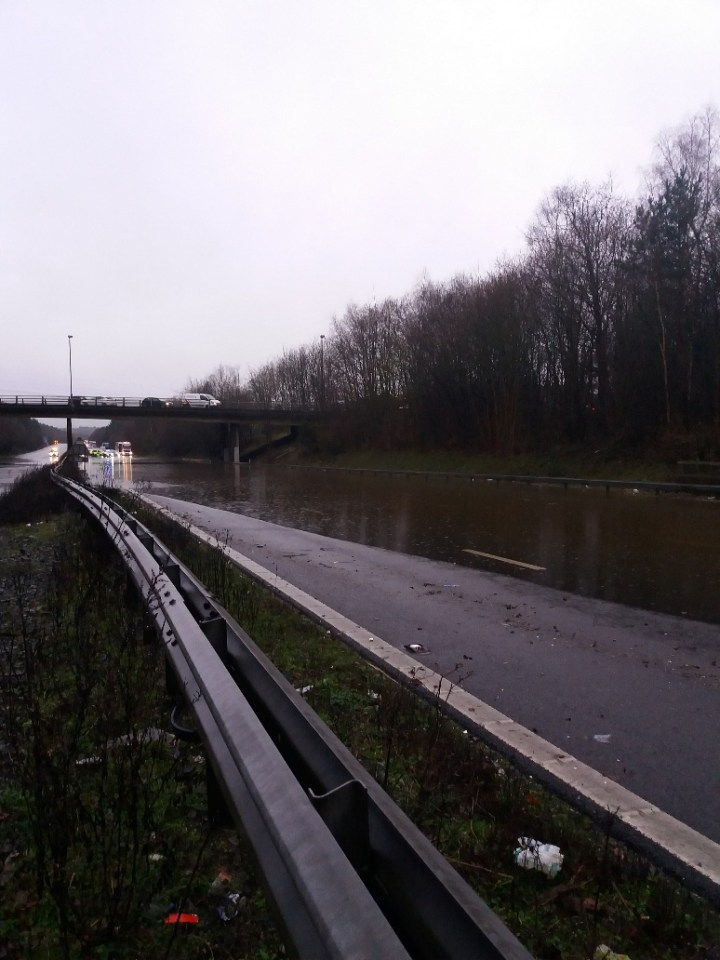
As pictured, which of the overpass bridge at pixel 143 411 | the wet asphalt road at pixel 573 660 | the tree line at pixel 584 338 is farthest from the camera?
the overpass bridge at pixel 143 411

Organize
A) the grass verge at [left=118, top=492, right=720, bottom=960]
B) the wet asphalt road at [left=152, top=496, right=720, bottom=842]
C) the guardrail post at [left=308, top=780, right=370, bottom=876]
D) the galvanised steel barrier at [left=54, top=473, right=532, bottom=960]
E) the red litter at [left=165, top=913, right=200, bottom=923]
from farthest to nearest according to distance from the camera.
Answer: the wet asphalt road at [left=152, top=496, right=720, bottom=842]
the grass verge at [left=118, top=492, right=720, bottom=960]
the red litter at [left=165, top=913, right=200, bottom=923]
the guardrail post at [left=308, top=780, right=370, bottom=876]
the galvanised steel barrier at [left=54, top=473, right=532, bottom=960]

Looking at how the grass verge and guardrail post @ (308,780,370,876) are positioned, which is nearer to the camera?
guardrail post @ (308,780,370,876)

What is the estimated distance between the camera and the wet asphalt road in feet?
14.2

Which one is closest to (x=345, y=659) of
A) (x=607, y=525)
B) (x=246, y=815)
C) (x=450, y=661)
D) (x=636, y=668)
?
(x=450, y=661)

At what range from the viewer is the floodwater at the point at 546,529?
9719 mm

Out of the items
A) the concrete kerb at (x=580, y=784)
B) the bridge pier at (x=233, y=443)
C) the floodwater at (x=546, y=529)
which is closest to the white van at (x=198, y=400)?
the bridge pier at (x=233, y=443)

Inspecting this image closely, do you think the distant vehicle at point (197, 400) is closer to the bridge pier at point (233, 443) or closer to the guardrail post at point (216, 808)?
the bridge pier at point (233, 443)

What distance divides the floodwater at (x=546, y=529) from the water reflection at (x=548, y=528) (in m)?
0.02

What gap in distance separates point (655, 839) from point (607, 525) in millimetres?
13374

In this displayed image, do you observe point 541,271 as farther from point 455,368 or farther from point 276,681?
point 276,681

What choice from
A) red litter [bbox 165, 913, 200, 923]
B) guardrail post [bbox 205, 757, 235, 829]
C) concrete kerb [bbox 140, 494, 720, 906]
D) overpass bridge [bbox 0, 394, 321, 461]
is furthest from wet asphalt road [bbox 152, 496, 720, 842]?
overpass bridge [bbox 0, 394, 321, 461]

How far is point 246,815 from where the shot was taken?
2145 millimetres

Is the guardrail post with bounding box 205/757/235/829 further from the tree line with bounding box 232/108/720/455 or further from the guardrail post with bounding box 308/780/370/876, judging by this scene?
the tree line with bounding box 232/108/720/455

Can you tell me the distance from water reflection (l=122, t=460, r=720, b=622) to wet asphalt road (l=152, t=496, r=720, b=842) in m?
1.02
